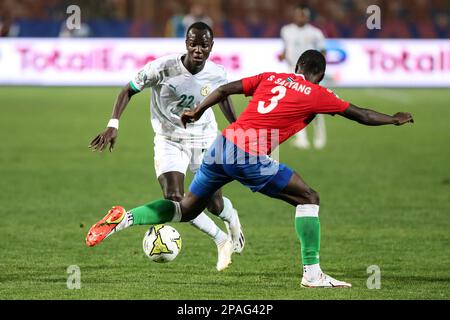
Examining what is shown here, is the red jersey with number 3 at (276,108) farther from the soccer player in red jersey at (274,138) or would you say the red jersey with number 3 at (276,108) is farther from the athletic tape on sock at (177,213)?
the athletic tape on sock at (177,213)

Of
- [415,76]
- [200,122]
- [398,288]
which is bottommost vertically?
[398,288]

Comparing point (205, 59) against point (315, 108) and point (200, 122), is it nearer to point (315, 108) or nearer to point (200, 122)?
point (200, 122)

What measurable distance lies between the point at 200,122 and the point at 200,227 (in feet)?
3.42

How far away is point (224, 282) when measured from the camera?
796 centimetres

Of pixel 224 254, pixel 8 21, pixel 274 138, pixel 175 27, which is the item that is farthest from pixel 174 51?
pixel 274 138

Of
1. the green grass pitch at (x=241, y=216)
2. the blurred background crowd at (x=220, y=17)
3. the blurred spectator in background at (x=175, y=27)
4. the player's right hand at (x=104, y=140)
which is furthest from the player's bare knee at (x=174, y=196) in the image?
the blurred spectator in background at (x=175, y=27)

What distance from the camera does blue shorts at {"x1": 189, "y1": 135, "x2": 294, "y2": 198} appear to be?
7.65 m

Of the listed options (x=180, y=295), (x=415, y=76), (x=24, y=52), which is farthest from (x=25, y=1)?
(x=180, y=295)

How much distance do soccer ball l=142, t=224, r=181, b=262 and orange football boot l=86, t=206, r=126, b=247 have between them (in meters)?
0.59

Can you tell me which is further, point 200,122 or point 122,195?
point 122,195

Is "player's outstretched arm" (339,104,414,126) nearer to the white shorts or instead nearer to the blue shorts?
the blue shorts

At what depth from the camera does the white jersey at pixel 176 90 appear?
8938 mm

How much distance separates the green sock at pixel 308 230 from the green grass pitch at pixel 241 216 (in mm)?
267
